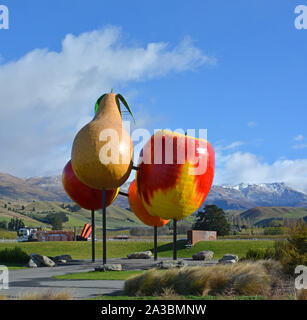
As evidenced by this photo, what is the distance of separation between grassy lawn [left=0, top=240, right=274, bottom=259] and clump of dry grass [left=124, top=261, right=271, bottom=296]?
22.5m

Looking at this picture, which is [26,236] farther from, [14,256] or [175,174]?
[175,174]

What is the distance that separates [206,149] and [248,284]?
36.9 feet

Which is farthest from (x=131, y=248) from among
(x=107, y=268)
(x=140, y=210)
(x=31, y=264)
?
(x=107, y=268)

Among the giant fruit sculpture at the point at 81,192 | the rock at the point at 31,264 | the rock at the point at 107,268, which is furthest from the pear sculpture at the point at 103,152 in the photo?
the rock at the point at 31,264

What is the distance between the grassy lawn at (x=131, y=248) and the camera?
126 ft

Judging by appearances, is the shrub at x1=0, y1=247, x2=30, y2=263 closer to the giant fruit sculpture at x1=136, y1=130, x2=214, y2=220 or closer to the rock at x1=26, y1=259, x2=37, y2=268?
the rock at x1=26, y1=259, x2=37, y2=268

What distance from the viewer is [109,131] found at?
76.8ft

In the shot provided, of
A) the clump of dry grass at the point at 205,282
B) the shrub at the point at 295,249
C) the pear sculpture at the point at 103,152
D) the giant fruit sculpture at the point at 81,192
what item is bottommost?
the clump of dry grass at the point at 205,282

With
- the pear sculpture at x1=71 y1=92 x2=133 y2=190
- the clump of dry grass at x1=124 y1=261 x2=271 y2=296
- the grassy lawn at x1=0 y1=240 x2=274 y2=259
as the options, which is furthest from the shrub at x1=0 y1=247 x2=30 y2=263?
the clump of dry grass at x1=124 y1=261 x2=271 y2=296

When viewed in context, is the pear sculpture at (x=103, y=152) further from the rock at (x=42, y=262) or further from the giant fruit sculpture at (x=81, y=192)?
the rock at (x=42, y=262)

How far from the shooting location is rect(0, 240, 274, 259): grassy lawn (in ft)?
126

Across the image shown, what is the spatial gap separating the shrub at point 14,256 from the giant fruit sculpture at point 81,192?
6275 millimetres
